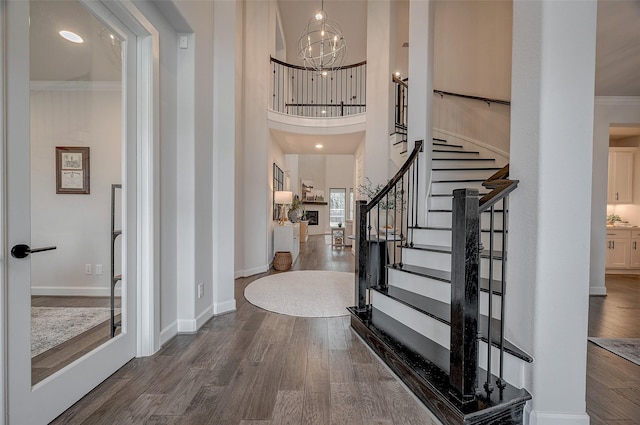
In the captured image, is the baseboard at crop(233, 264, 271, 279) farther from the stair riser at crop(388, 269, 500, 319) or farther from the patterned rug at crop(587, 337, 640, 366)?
the patterned rug at crop(587, 337, 640, 366)

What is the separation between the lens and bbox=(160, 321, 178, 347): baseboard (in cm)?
242

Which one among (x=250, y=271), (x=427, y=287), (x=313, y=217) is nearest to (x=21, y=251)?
(x=427, y=287)

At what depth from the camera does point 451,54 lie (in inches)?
212

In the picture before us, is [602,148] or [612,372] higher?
[602,148]

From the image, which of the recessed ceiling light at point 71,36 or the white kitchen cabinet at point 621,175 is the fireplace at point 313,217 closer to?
the white kitchen cabinet at point 621,175

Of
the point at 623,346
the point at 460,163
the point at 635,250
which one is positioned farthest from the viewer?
the point at 635,250

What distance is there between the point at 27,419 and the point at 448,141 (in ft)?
19.7

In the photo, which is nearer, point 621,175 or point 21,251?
point 21,251

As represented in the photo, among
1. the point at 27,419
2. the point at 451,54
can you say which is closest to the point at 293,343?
the point at 27,419

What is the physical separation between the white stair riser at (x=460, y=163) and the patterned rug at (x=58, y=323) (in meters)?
4.31

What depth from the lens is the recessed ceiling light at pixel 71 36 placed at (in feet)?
5.52

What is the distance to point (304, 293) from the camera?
4.02m

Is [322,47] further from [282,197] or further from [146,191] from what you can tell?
[146,191]

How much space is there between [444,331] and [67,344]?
93.7 inches
